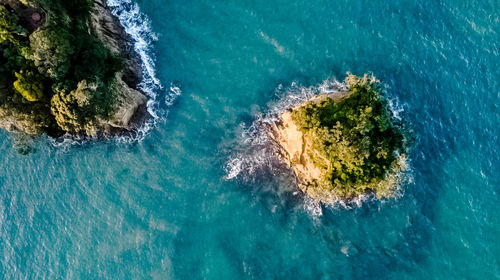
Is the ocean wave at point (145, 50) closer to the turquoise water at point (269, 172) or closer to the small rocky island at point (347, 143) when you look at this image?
the turquoise water at point (269, 172)


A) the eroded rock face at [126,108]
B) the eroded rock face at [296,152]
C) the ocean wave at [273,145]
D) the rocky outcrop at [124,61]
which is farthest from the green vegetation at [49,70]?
the eroded rock face at [296,152]

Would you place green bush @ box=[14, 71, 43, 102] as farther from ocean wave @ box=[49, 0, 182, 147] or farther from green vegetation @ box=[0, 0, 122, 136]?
ocean wave @ box=[49, 0, 182, 147]

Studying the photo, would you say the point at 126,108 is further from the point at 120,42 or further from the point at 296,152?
the point at 296,152

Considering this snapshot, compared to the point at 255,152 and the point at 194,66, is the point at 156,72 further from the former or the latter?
the point at 255,152

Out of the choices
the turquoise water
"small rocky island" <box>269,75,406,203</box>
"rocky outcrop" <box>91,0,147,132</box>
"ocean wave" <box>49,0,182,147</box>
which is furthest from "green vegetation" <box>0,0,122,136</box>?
"small rocky island" <box>269,75,406,203</box>

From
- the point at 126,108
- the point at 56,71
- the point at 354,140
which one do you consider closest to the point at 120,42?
the point at 126,108
